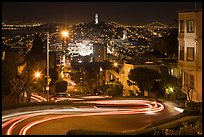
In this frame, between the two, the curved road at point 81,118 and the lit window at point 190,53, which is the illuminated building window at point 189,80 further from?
the curved road at point 81,118

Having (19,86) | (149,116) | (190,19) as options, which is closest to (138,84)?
(19,86)

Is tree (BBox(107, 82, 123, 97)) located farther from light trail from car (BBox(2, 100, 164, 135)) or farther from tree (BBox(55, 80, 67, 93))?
light trail from car (BBox(2, 100, 164, 135))

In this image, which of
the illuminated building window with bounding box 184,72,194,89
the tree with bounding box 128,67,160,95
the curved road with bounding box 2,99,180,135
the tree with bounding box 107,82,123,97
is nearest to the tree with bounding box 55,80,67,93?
the tree with bounding box 107,82,123,97

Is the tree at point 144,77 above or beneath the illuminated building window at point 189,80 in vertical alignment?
beneath

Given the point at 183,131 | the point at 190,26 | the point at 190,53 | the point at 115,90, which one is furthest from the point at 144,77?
the point at 183,131

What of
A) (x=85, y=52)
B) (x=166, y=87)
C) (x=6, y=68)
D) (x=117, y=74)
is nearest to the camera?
(x=6, y=68)

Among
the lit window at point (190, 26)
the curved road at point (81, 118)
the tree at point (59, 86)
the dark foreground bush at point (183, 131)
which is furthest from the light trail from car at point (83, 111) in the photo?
the tree at point (59, 86)

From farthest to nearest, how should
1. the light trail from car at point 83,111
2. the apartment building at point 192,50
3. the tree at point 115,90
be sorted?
the tree at point 115,90 < the apartment building at point 192,50 < the light trail from car at point 83,111

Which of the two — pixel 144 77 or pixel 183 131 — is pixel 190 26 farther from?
pixel 144 77

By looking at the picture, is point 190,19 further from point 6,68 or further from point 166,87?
point 166,87
